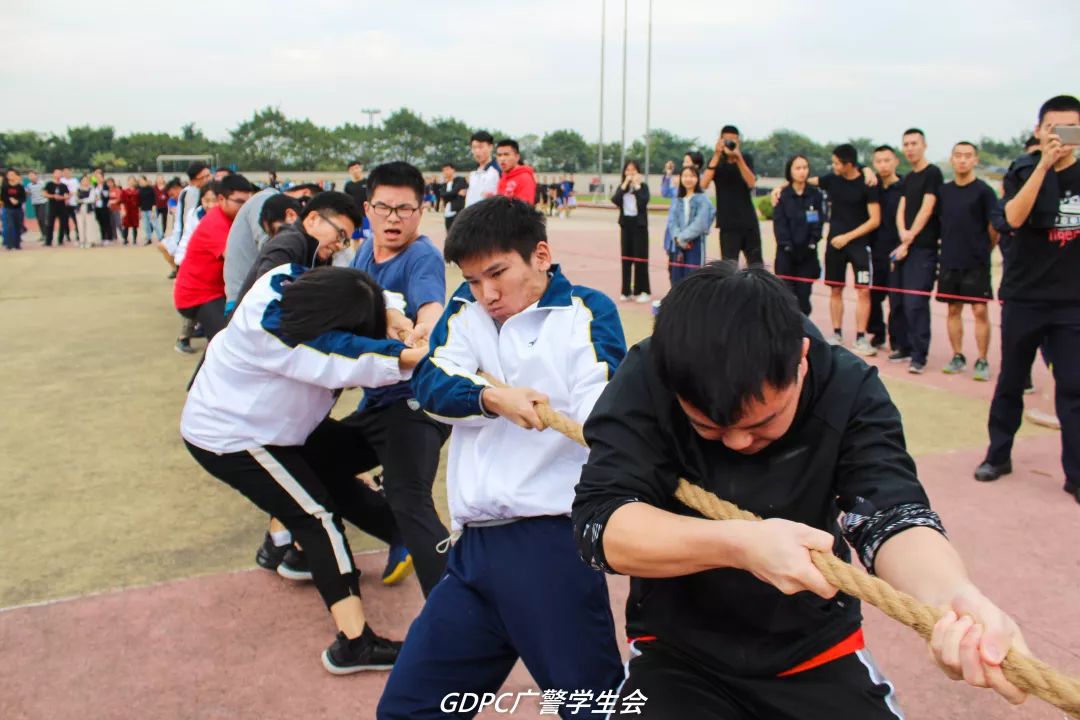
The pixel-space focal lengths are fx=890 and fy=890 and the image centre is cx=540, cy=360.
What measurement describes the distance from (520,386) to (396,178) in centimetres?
188

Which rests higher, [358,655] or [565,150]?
[565,150]

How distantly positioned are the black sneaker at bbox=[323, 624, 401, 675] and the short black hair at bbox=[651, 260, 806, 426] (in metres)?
2.05

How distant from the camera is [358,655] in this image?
3.19m

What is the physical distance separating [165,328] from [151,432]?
4.39 meters

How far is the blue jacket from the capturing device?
395 inches

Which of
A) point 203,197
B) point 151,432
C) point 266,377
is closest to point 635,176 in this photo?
point 203,197

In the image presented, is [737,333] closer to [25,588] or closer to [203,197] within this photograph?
[25,588]

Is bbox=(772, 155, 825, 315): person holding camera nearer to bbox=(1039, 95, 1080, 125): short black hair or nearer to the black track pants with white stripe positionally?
bbox=(1039, 95, 1080, 125): short black hair

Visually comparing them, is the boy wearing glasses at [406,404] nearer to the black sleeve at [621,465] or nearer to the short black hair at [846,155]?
the black sleeve at [621,465]

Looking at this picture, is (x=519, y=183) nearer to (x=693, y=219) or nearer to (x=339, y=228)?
(x=693, y=219)

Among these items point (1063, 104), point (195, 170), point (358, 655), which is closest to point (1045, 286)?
point (1063, 104)

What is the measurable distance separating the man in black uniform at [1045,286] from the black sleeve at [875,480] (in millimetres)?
3594

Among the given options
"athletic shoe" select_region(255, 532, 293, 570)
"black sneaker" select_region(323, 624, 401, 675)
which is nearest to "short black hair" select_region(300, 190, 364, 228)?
"athletic shoe" select_region(255, 532, 293, 570)

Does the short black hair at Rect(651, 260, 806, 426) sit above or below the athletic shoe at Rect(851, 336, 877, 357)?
above
